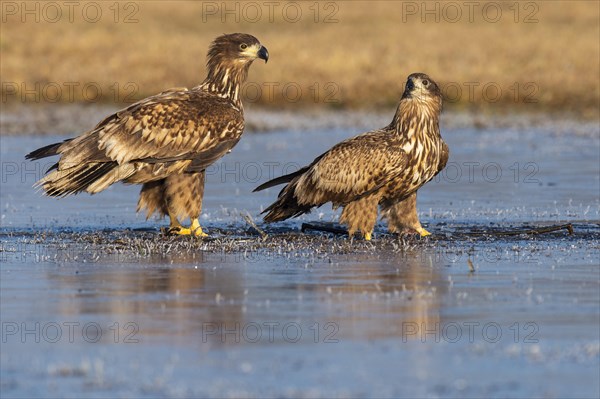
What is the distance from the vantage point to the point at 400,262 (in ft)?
37.0

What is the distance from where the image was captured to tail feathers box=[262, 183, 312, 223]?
43.7 feet

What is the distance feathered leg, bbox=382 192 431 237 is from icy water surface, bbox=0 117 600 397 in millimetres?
159

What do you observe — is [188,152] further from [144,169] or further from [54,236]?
[54,236]

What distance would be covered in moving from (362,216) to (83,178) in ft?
8.50

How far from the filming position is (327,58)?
36844 millimetres

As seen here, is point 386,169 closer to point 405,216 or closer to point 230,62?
point 405,216

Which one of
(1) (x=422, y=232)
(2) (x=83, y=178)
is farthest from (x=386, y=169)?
(2) (x=83, y=178)

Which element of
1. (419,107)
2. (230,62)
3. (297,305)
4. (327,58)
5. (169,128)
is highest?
(327,58)

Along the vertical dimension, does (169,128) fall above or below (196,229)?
above

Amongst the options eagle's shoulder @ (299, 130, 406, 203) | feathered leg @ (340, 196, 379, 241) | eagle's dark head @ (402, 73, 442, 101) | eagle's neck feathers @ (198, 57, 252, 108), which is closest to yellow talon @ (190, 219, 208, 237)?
eagle's shoulder @ (299, 130, 406, 203)

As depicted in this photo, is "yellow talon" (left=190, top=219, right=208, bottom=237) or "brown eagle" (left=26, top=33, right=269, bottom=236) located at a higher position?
"brown eagle" (left=26, top=33, right=269, bottom=236)

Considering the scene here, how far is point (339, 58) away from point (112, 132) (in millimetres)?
23647

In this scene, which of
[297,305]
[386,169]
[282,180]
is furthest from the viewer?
[282,180]

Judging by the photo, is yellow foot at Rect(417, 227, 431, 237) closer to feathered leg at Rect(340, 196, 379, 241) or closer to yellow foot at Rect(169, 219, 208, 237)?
feathered leg at Rect(340, 196, 379, 241)
